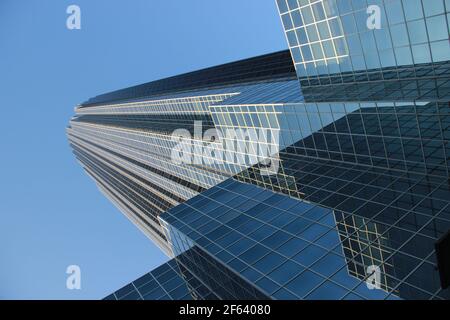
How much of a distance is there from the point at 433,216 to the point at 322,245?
6778 mm

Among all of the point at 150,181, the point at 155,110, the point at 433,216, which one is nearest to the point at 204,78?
the point at 155,110

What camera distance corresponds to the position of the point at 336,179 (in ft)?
110

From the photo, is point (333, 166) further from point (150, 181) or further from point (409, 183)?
point (150, 181)

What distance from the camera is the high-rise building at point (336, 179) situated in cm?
2316

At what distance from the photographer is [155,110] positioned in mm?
107562

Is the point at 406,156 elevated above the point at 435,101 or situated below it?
below

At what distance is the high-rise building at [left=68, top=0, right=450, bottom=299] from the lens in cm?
2316

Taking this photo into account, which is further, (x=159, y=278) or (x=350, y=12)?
(x=159, y=278)

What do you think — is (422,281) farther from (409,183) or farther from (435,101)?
(435,101)
